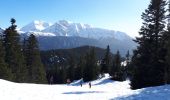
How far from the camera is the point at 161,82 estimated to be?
3969cm

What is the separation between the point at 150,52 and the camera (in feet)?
138

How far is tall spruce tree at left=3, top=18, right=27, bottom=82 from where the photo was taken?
65688mm

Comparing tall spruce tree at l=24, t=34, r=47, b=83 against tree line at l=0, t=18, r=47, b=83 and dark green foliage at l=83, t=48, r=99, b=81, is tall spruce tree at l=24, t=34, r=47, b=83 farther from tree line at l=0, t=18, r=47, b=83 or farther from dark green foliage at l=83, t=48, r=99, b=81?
dark green foliage at l=83, t=48, r=99, b=81

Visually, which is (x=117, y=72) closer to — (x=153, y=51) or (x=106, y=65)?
(x=106, y=65)

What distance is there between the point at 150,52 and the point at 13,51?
3221 centimetres

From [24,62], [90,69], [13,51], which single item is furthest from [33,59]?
[90,69]

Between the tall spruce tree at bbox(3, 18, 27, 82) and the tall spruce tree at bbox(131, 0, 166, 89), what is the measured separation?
1173 inches

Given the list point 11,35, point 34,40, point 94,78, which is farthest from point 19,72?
point 94,78

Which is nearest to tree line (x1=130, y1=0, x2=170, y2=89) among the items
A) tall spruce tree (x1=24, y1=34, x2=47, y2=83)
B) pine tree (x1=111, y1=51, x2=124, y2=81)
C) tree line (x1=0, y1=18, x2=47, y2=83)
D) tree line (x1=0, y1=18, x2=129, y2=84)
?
tree line (x1=0, y1=18, x2=129, y2=84)

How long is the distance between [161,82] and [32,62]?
4604 cm

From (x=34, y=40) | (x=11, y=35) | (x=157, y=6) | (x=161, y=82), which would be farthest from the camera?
(x=34, y=40)

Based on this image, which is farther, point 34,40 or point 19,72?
point 34,40

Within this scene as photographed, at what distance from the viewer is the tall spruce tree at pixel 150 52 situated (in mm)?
40312

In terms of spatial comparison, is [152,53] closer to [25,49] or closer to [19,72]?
[19,72]
